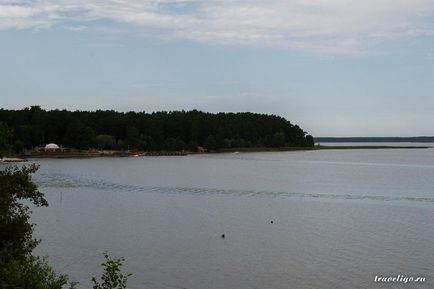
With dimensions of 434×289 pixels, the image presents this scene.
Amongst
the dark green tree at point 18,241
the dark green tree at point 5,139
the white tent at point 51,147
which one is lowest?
the dark green tree at point 18,241

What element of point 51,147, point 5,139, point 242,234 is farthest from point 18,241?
point 51,147

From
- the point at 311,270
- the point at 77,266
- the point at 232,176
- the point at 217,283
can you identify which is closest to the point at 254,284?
the point at 217,283

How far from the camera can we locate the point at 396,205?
62000 millimetres

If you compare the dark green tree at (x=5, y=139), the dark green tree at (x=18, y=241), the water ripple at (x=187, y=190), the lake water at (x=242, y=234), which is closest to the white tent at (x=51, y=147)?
the water ripple at (x=187, y=190)

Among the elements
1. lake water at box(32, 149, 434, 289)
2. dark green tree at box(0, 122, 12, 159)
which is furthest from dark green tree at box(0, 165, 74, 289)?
lake water at box(32, 149, 434, 289)

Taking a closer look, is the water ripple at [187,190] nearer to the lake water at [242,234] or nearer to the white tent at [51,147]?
the lake water at [242,234]

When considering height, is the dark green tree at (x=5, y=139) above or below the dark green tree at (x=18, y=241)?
above

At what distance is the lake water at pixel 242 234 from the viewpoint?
31.4 m

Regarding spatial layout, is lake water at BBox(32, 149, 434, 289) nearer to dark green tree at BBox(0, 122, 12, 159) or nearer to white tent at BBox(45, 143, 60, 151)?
dark green tree at BBox(0, 122, 12, 159)

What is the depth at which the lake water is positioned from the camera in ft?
103

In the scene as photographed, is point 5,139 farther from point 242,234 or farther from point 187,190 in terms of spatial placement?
point 187,190

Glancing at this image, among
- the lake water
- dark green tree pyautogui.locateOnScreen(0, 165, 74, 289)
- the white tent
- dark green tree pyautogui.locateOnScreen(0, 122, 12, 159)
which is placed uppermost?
dark green tree pyautogui.locateOnScreen(0, 122, 12, 159)

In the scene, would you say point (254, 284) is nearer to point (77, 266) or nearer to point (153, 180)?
point (77, 266)

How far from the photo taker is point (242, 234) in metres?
43.7
